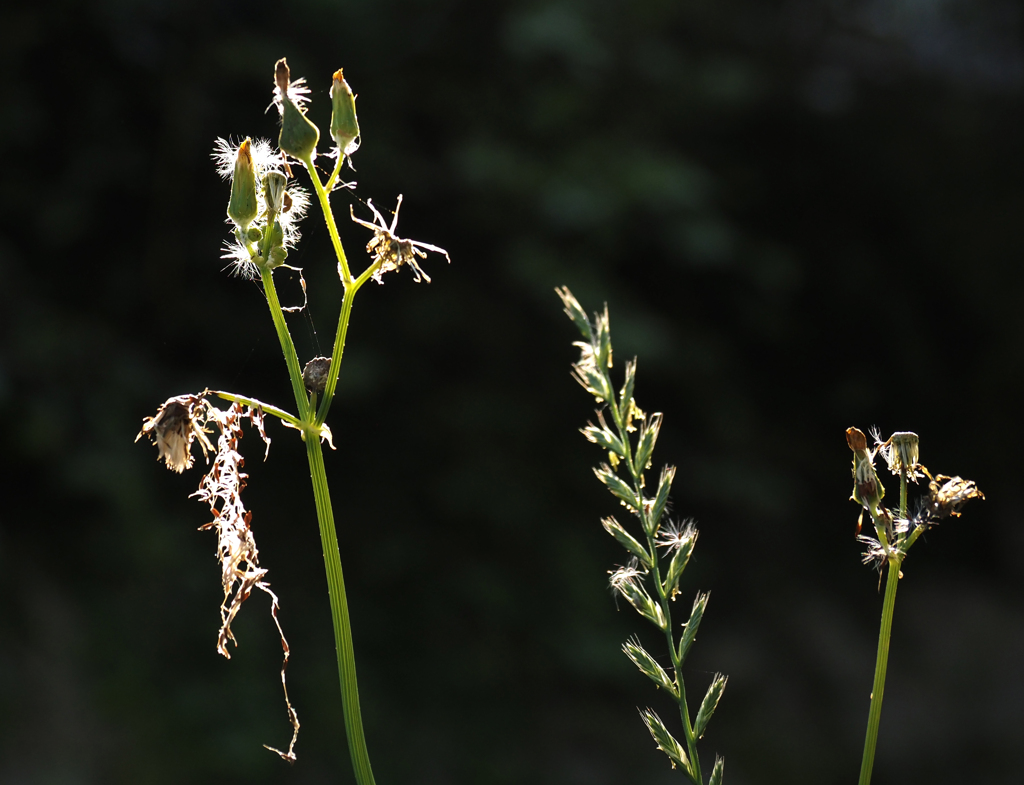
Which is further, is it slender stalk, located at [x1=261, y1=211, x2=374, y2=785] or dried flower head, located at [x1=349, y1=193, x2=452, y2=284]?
dried flower head, located at [x1=349, y1=193, x2=452, y2=284]

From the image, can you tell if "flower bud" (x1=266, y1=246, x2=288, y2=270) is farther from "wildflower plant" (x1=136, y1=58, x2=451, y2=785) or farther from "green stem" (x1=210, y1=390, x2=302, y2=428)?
"green stem" (x1=210, y1=390, x2=302, y2=428)

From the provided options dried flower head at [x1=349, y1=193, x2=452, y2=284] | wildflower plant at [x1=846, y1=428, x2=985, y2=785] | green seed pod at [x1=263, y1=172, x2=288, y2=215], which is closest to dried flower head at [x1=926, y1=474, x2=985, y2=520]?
wildflower plant at [x1=846, y1=428, x2=985, y2=785]

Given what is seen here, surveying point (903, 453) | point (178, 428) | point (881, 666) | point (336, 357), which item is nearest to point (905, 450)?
point (903, 453)

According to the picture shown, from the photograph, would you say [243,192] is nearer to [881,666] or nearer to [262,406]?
[262,406]

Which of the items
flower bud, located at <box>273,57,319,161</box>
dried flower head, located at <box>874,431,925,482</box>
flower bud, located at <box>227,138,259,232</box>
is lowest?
flower bud, located at <box>227,138,259,232</box>

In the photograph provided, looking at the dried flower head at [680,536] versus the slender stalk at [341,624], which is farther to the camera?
Result: the dried flower head at [680,536]

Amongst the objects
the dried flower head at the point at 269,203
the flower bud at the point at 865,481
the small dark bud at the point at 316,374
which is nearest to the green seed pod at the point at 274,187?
the dried flower head at the point at 269,203

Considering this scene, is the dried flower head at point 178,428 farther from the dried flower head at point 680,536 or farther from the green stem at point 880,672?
the green stem at point 880,672

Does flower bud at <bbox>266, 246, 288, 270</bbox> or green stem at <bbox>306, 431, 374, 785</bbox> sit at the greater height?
flower bud at <bbox>266, 246, 288, 270</bbox>
